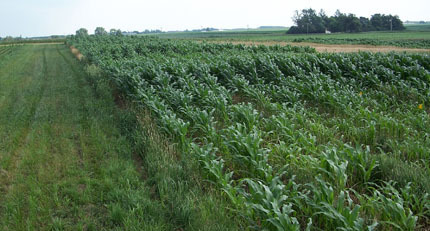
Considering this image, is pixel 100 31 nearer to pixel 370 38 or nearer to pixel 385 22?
pixel 370 38

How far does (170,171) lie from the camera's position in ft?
15.9

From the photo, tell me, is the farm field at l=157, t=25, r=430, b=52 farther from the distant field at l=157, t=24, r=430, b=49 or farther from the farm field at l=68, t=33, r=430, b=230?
the farm field at l=68, t=33, r=430, b=230

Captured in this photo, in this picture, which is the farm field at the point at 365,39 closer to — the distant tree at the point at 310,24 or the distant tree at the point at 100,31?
the distant tree at the point at 310,24

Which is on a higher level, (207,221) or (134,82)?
(134,82)

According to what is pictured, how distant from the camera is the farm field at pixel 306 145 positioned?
3.47 meters

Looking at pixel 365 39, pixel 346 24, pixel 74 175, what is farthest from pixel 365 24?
pixel 74 175

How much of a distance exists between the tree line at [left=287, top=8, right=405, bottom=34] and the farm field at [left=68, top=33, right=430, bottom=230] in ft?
244

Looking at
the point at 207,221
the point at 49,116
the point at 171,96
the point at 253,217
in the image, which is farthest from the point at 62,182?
the point at 49,116

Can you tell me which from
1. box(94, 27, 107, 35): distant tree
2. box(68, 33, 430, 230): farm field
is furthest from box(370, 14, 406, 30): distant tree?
box(68, 33, 430, 230): farm field

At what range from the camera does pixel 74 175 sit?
5254mm

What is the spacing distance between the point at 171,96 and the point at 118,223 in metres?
4.71

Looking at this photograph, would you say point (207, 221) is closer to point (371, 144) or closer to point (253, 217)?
point (253, 217)

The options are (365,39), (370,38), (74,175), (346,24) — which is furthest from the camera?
(346,24)

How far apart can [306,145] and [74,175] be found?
3975mm
